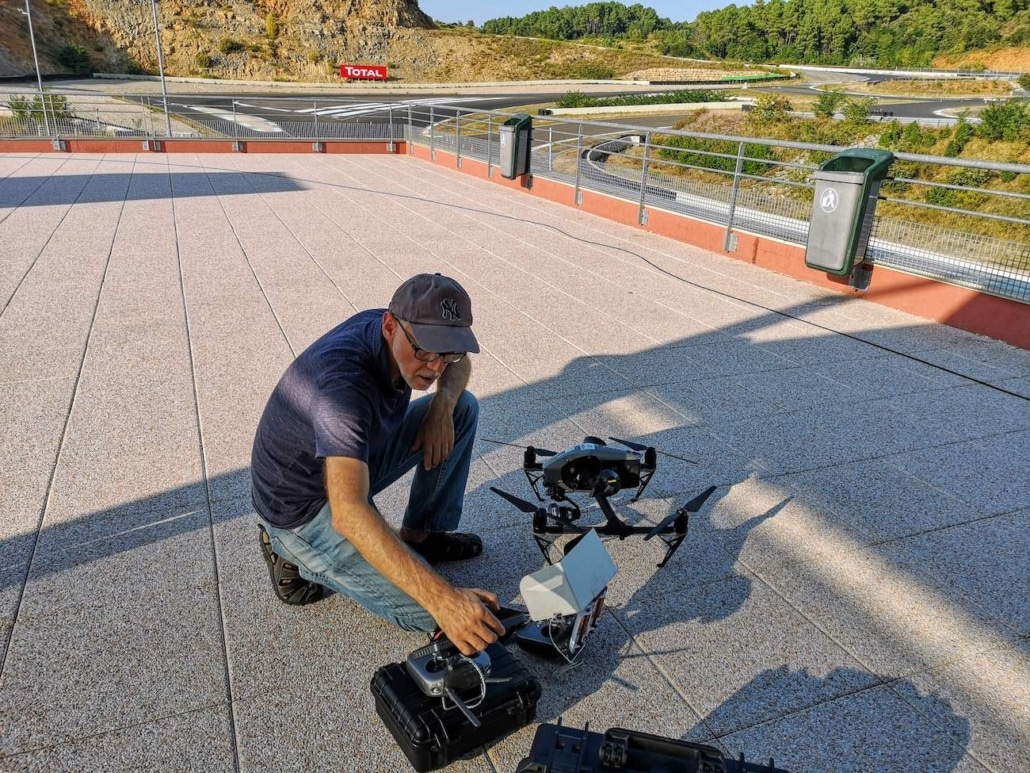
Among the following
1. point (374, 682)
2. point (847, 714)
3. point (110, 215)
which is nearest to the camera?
point (374, 682)

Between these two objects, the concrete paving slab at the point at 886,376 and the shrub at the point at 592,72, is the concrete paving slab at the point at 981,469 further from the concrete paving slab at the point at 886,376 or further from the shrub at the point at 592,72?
the shrub at the point at 592,72

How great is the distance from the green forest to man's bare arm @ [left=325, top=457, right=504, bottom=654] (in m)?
73.5

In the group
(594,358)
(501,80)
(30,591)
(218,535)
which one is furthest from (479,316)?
(501,80)

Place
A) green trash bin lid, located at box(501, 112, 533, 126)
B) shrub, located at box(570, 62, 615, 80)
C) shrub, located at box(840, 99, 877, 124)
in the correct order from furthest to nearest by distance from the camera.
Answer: shrub, located at box(570, 62, 615, 80) → shrub, located at box(840, 99, 877, 124) → green trash bin lid, located at box(501, 112, 533, 126)

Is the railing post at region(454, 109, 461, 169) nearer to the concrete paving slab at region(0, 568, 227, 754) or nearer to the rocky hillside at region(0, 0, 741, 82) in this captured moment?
the concrete paving slab at region(0, 568, 227, 754)

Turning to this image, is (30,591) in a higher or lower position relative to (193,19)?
lower

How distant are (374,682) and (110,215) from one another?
29.9ft

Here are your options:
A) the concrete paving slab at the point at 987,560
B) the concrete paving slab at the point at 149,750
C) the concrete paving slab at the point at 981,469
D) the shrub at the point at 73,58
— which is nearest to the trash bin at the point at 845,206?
the concrete paving slab at the point at 981,469

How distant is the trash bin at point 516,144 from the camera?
11.8m

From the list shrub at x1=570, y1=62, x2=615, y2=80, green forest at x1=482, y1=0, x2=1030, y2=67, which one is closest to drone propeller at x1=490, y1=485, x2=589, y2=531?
shrub at x1=570, y1=62, x2=615, y2=80

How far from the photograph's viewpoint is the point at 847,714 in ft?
7.25

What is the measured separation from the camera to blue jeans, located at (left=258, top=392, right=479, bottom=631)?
2.21 m

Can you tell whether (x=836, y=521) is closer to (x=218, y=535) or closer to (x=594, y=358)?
(x=594, y=358)

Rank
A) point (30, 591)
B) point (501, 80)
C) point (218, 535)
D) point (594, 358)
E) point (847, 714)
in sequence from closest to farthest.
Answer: point (847, 714), point (30, 591), point (218, 535), point (594, 358), point (501, 80)
